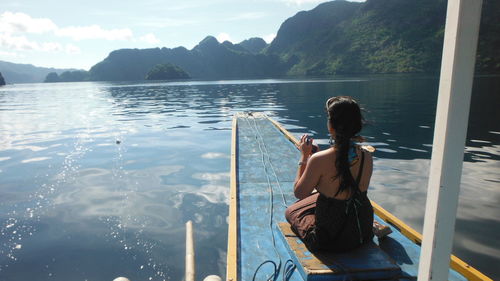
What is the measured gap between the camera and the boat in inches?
130

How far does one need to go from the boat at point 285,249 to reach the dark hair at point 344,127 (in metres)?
0.90

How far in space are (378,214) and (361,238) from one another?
1855 mm

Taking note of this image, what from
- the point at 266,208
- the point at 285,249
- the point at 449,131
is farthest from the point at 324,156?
the point at 266,208

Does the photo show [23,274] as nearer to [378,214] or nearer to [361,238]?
[361,238]

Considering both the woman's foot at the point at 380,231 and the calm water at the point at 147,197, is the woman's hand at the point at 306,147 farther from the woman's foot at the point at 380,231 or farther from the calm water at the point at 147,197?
the woman's foot at the point at 380,231

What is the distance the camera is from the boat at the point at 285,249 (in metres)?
3.31

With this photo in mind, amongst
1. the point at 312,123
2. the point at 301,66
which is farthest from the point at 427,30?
the point at 312,123

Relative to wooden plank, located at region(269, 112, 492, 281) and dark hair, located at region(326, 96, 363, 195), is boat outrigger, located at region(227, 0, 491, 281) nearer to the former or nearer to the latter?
wooden plank, located at region(269, 112, 492, 281)

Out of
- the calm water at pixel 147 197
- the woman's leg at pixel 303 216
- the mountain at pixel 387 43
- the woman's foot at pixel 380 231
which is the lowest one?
the calm water at pixel 147 197

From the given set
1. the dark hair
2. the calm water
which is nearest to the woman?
the dark hair

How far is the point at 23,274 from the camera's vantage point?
17.4 feet

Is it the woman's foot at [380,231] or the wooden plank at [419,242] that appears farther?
the woman's foot at [380,231]

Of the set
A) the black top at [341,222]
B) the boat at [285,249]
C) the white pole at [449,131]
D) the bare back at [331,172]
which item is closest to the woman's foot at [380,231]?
the boat at [285,249]

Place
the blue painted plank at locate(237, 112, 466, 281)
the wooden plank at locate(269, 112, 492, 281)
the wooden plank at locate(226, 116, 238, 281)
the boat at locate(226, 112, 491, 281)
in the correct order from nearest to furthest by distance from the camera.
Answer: the boat at locate(226, 112, 491, 281) < the wooden plank at locate(269, 112, 492, 281) < the wooden plank at locate(226, 116, 238, 281) < the blue painted plank at locate(237, 112, 466, 281)
